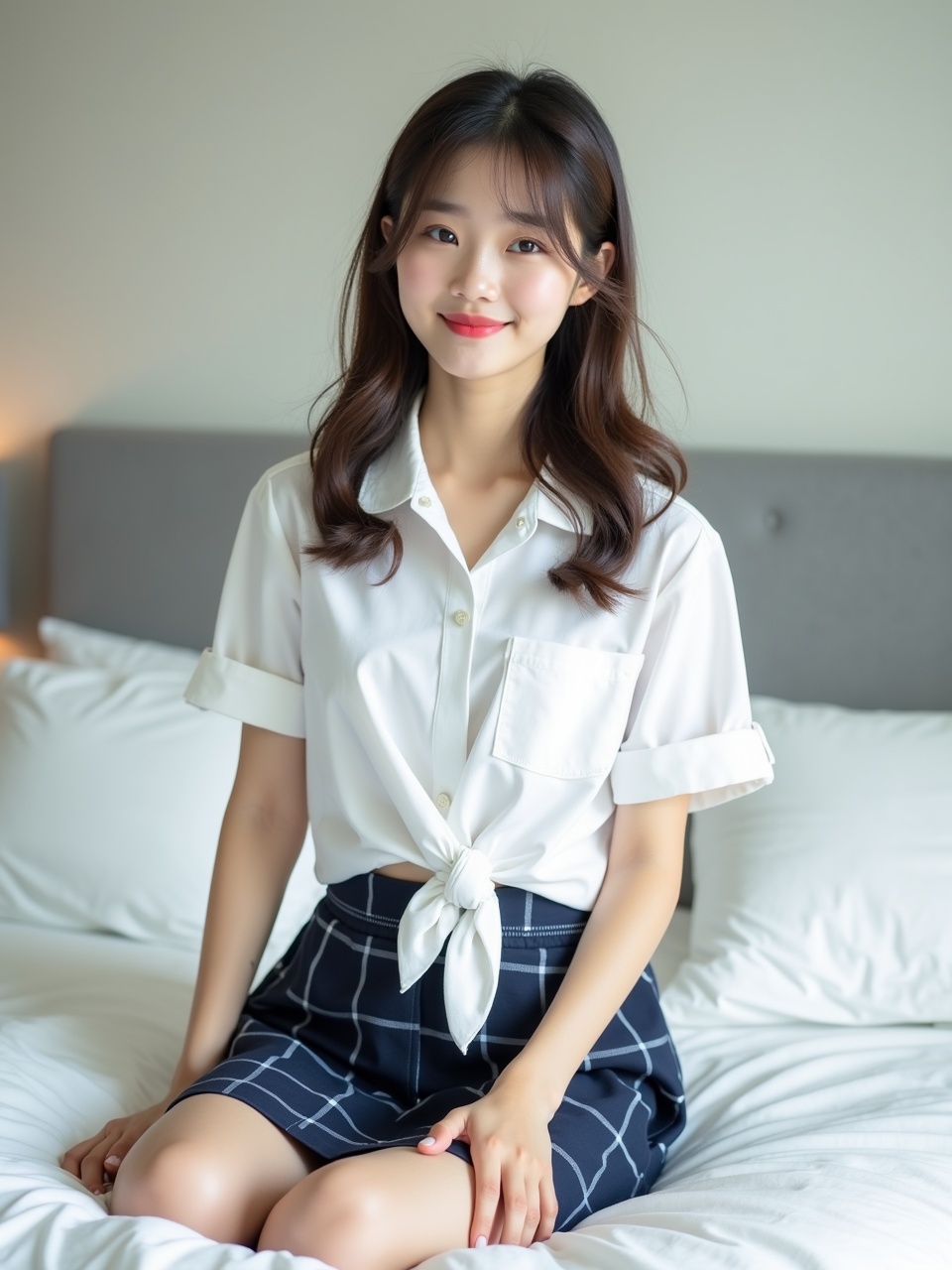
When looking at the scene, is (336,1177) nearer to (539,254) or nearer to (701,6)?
(539,254)

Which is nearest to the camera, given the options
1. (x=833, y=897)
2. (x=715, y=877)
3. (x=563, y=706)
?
(x=563, y=706)

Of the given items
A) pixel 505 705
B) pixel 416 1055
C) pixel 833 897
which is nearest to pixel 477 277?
pixel 505 705

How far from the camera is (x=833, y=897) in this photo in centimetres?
177

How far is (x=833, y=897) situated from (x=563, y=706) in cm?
64

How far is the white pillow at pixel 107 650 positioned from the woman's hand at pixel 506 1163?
1361 millimetres

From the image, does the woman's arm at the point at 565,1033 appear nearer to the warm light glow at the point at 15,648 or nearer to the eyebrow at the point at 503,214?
the eyebrow at the point at 503,214

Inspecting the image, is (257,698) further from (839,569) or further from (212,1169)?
(839,569)

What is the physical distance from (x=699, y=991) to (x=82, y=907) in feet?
3.18

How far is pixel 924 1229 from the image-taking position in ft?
3.81

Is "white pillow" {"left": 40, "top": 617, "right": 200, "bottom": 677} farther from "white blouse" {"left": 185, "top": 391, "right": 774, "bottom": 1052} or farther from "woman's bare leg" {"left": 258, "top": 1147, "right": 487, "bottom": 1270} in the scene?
"woman's bare leg" {"left": 258, "top": 1147, "right": 487, "bottom": 1270}

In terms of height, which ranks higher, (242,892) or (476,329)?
(476,329)

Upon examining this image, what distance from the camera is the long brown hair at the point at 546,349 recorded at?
50.9 inches

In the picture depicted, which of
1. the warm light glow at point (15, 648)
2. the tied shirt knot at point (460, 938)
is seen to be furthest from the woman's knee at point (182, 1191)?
the warm light glow at point (15, 648)

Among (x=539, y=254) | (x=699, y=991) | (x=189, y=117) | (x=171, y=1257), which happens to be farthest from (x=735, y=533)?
(x=171, y=1257)
